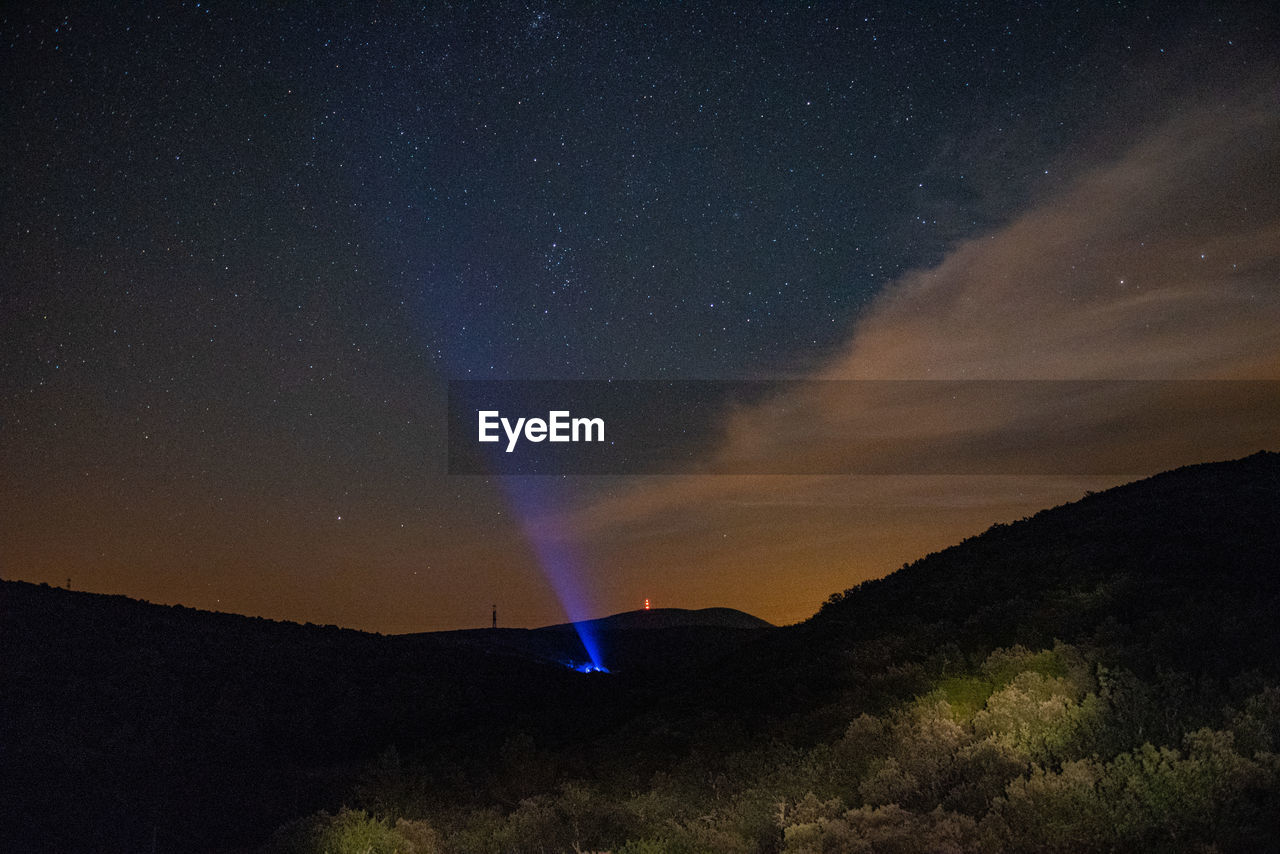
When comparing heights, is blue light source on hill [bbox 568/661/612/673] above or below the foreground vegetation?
below

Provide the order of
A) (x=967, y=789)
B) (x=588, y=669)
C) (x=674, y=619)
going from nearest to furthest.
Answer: (x=967, y=789) → (x=588, y=669) → (x=674, y=619)

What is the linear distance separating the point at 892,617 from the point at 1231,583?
859 centimetres

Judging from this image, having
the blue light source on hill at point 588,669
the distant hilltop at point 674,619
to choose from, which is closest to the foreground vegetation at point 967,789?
the blue light source on hill at point 588,669

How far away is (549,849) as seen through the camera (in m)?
12.0

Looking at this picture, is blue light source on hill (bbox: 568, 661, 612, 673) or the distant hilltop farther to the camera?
the distant hilltop

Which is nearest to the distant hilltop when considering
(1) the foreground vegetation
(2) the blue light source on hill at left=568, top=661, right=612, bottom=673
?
(2) the blue light source on hill at left=568, top=661, right=612, bottom=673

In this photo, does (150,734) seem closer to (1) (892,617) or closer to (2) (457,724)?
(2) (457,724)

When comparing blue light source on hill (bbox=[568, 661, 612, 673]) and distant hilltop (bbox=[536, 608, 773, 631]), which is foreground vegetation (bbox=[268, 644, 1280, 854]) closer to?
blue light source on hill (bbox=[568, 661, 612, 673])

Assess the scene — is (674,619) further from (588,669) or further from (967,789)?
(967,789)

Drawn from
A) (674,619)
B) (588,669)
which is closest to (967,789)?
(588,669)

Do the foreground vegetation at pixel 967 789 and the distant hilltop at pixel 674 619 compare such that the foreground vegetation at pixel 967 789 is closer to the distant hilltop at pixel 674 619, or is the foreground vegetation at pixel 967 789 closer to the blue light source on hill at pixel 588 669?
the blue light source on hill at pixel 588 669

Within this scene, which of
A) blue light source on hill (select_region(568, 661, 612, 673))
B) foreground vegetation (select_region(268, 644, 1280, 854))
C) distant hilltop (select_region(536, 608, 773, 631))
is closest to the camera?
foreground vegetation (select_region(268, 644, 1280, 854))

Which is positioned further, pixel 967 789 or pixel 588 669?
pixel 588 669

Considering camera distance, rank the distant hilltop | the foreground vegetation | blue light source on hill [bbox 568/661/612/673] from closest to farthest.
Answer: the foreground vegetation, blue light source on hill [bbox 568/661/612/673], the distant hilltop
